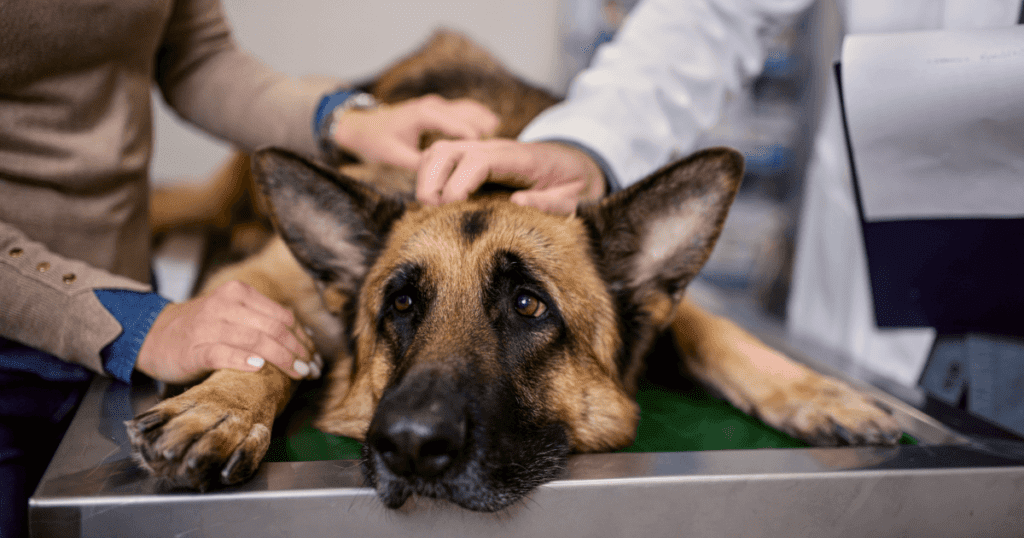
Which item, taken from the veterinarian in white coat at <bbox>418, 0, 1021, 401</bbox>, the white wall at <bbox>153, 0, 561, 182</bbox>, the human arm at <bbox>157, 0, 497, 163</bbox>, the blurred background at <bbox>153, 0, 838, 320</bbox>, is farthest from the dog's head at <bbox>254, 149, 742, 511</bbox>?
the white wall at <bbox>153, 0, 561, 182</bbox>

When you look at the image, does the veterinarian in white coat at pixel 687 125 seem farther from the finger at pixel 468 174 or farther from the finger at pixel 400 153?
the finger at pixel 400 153

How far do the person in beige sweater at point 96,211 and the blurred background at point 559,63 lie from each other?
5.96ft

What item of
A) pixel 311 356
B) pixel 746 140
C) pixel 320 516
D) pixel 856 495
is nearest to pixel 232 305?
pixel 311 356

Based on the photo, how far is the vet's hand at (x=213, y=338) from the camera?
91 cm

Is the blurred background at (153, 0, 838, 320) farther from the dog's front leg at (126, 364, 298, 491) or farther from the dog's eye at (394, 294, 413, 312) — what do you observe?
the dog's front leg at (126, 364, 298, 491)

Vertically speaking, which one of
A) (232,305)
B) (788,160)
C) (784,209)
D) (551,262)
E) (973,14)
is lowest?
(784,209)

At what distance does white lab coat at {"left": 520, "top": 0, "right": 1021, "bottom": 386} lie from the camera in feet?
4.50

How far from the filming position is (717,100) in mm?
1617

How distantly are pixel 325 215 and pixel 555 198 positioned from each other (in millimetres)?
503

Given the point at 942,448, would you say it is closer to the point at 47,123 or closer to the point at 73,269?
the point at 73,269

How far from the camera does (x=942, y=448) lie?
3.05 feet

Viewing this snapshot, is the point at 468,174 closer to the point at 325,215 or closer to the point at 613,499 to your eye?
the point at 325,215

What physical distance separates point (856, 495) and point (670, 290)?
0.51 m

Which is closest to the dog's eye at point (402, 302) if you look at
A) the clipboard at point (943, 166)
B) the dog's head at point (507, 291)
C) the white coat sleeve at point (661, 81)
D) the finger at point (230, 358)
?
the dog's head at point (507, 291)
